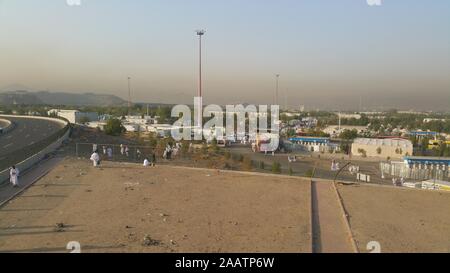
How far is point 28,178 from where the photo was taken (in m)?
13.9

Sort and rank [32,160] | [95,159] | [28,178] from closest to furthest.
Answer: [28,178] → [32,160] → [95,159]

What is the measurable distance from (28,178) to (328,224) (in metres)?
10.6

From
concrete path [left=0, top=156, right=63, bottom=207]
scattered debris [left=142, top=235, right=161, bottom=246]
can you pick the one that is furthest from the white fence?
concrete path [left=0, top=156, right=63, bottom=207]

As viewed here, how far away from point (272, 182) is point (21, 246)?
8557 millimetres

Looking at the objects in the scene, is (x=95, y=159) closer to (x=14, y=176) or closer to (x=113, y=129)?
(x=14, y=176)

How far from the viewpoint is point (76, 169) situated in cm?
1566

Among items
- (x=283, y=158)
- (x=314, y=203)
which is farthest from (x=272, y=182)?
(x=283, y=158)

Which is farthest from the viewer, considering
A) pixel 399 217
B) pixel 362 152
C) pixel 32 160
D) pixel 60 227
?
pixel 362 152

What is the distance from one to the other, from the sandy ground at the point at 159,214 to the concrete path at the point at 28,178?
1.14ft

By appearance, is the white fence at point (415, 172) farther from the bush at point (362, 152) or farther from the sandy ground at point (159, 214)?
the sandy ground at point (159, 214)

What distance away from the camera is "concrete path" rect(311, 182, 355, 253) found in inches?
295

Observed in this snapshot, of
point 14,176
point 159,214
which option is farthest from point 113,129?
point 159,214
